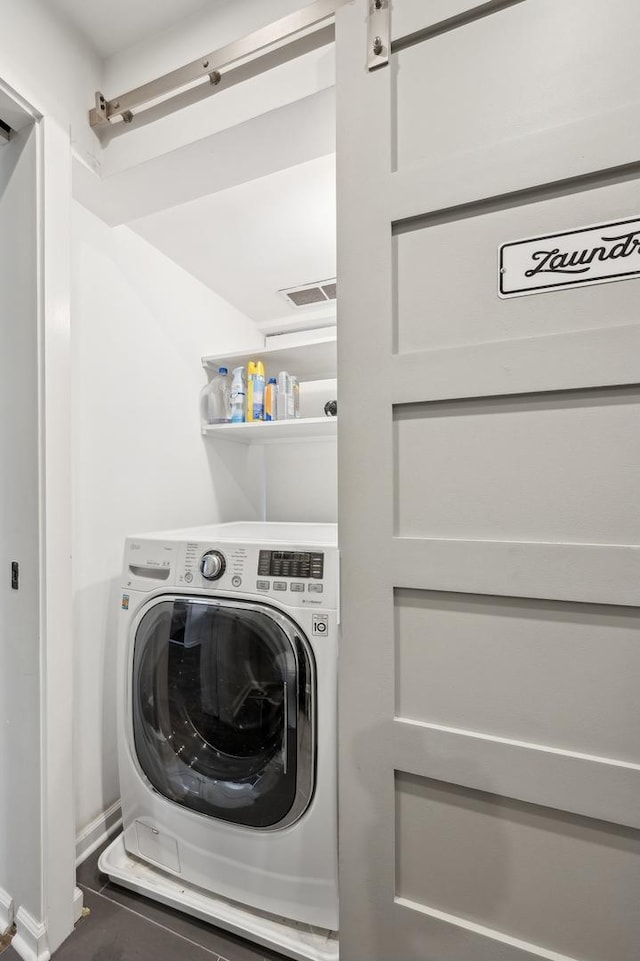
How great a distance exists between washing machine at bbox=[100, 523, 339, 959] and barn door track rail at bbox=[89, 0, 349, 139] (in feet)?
4.35

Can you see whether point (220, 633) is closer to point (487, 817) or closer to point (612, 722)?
point (487, 817)

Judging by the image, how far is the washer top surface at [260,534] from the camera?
144cm

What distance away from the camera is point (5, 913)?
1299mm

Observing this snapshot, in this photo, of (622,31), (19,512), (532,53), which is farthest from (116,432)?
(622,31)

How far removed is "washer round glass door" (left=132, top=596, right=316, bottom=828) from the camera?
1.25 meters

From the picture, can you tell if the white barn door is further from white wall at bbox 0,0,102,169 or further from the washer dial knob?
white wall at bbox 0,0,102,169

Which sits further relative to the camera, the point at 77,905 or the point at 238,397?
the point at 238,397

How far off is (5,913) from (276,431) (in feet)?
6.50

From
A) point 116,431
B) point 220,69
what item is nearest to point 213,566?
point 116,431

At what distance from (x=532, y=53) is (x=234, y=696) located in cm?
166

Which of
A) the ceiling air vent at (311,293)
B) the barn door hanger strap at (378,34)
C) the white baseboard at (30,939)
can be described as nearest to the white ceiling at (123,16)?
the barn door hanger strap at (378,34)

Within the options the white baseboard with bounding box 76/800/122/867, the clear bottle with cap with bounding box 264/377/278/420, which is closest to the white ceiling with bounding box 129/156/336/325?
the clear bottle with cap with bounding box 264/377/278/420

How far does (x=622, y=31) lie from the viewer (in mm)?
700

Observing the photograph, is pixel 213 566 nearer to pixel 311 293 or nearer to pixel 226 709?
pixel 226 709
